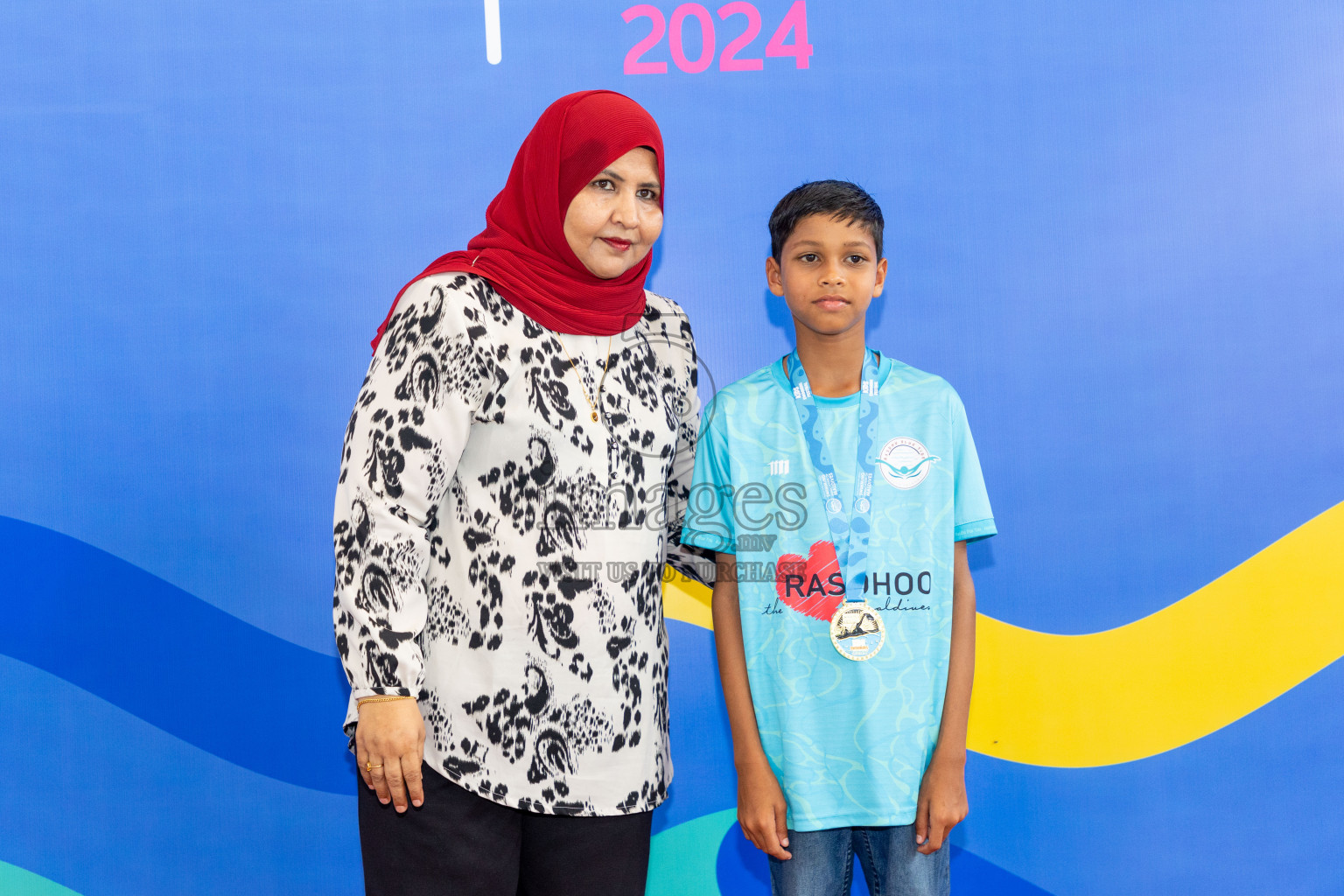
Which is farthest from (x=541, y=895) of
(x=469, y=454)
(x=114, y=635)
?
(x=114, y=635)

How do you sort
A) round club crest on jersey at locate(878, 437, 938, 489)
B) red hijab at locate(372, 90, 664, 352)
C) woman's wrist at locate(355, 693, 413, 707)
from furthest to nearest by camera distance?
round club crest on jersey at locate(878, 437, 938, 489), red hijab at locate(372, 90, 664, 352), woman's wrist at locate(355, 693, 413, 707)

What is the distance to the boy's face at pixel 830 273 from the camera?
1.45m

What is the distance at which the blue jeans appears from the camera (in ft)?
4.62

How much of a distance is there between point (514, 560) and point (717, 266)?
1071mm

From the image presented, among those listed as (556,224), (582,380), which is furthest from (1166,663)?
(556,224)

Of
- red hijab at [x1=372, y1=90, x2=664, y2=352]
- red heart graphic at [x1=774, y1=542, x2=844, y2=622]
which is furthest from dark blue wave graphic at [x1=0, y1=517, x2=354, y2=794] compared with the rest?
red heart graphic at [x1=774, y1=542, x2=844, y2=622]

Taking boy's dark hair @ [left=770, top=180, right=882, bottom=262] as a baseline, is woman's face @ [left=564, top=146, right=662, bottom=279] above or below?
below

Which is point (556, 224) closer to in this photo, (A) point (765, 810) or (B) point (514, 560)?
(B) point (514, 560)

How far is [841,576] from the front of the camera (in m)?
1.43

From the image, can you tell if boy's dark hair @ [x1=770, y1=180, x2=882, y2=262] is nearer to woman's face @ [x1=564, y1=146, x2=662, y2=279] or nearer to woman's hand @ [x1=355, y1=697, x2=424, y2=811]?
woman's face @ [x1=564, y1=146, x2=662, y2=279]

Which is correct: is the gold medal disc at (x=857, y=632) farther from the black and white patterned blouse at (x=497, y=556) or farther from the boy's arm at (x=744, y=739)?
the black and white patterned blouse at (x=497, y=556)

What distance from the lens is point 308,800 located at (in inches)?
84.4

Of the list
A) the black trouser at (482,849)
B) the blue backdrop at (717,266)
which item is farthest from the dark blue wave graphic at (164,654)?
the black trouser at (482,849)

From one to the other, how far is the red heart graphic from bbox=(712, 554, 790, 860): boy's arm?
8 centimetres
